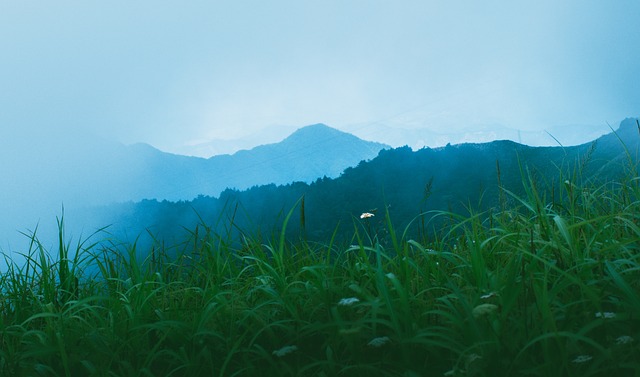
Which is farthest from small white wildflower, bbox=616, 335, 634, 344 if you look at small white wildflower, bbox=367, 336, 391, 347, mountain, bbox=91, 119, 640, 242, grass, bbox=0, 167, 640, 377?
mountain, bbox=91, 119, 640, 242

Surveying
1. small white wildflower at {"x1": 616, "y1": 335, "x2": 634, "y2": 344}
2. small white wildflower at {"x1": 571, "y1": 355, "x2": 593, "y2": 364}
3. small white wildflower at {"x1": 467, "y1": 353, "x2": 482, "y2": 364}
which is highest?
small white wildflower at {"x1": 467, "y1": 353, "x2": 482, "y2": 364}

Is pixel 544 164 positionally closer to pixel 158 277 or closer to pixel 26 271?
pixel 158 277

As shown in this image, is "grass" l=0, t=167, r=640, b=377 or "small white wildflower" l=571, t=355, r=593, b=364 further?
"grass" l=0, t=167, r=640, b=377

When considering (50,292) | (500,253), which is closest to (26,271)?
(50,292)

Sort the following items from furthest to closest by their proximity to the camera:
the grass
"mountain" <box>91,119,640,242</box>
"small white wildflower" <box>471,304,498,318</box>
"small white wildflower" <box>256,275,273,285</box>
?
"mountain" <box>91,119,640,242</box> < "small white wildflower" <box>256,275,273,285</box> < the grass < "small white wildflower" <box>471,304,498,318</box>

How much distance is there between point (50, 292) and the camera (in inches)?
128

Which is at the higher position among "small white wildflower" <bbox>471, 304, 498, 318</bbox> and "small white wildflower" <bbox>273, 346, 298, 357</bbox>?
"small white wildflower" <bbox>471, 304, 498, 318</bbox>

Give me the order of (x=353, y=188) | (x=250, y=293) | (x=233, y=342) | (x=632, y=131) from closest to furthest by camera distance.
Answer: (x=233, y=342)
(x=250, y=293)
(x=632, y=131)
(x=353, y=188)

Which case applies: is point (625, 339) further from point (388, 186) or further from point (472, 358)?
point (388, 186)

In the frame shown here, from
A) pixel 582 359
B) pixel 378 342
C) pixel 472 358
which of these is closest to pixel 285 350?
pixel 378 342

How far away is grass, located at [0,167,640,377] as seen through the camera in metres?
2.00

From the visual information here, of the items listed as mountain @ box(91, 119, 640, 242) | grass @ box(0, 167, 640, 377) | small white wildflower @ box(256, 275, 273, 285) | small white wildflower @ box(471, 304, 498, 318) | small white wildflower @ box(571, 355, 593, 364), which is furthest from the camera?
mountain @ box(91, 119, 640, 242)

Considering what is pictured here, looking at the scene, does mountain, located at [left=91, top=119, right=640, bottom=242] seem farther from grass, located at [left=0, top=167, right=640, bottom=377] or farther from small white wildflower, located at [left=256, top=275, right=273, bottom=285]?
small white wildflower, located at [left=256, top=275, right=273, bottom=285]

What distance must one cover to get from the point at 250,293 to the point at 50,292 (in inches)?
48.7
